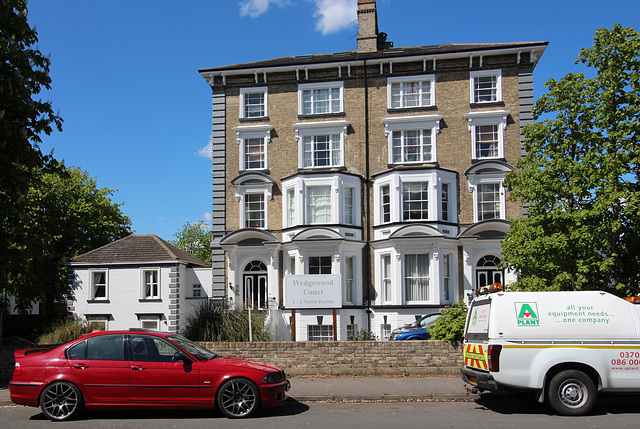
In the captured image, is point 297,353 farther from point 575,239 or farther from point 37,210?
point 37,210

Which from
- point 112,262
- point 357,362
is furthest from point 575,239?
point 112,262

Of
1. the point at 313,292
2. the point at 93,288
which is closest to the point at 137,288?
the point at 93,288

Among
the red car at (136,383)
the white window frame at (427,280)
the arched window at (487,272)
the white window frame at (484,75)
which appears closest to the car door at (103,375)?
the red car at (136,383)

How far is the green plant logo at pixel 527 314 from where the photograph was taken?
10016 millimetres

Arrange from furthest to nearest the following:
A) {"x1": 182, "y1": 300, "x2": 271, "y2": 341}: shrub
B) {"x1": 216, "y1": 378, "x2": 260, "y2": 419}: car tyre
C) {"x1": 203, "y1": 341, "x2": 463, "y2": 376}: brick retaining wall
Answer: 1. {"x1": 182, "y1": 300, "x2": 271, "y2": 341}: shrub
2. {"x1": 203, "y1": 341, "x2": 463, "y2": 376}: brick retaining wall
3. {"x1": 216, "y1": 378, "x2": 260, "y2": 419}: car tyre

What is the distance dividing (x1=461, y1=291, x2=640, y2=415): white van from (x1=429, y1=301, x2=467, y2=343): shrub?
4.08m

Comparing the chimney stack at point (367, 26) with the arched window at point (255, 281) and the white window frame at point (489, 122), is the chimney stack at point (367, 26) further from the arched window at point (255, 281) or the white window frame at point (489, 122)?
the arched window at point (255, 281)

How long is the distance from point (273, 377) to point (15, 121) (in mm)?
10612

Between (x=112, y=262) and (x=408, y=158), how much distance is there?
1456 centimetres

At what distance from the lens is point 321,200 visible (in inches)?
979

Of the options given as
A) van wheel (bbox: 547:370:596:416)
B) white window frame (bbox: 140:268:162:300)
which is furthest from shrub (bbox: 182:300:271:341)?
van wheel (bbox: 547:370:596:416)

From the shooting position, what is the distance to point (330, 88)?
2600 centimetres

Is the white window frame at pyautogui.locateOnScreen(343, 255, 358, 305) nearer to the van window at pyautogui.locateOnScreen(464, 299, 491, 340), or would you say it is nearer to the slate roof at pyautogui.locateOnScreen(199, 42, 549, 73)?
the slate roof at pyautogui.locateOnScreen(199, 42, 549, 73)

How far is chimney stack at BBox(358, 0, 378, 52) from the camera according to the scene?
27.5m
